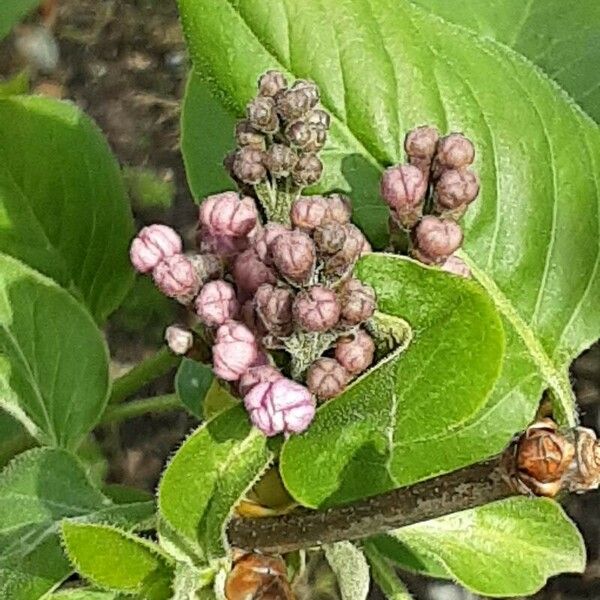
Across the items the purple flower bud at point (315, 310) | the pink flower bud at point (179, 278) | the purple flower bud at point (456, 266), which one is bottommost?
the purple flower bud at point (456, 266)

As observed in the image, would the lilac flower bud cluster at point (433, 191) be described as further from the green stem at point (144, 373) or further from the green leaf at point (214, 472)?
the green stem at point (144, 373)

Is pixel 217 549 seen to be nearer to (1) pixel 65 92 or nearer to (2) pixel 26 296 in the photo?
(2) pixel 26 296

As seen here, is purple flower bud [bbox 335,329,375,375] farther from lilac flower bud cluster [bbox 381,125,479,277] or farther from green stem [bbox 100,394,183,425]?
green stem [bbox 100,394,183,425]

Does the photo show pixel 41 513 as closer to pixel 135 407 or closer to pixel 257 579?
pixel 257 579

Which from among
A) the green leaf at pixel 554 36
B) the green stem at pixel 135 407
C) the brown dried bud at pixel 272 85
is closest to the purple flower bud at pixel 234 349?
the brown dried bud at pixel 272 85

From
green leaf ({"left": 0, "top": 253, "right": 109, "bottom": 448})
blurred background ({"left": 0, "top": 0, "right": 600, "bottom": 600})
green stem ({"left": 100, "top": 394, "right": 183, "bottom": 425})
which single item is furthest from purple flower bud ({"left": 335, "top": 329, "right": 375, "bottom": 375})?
blurred background ({"left": 0, "top": 0, "right": 600, "bottom": 600})

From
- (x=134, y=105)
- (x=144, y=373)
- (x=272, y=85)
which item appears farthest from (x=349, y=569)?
(x=134, y=105)
